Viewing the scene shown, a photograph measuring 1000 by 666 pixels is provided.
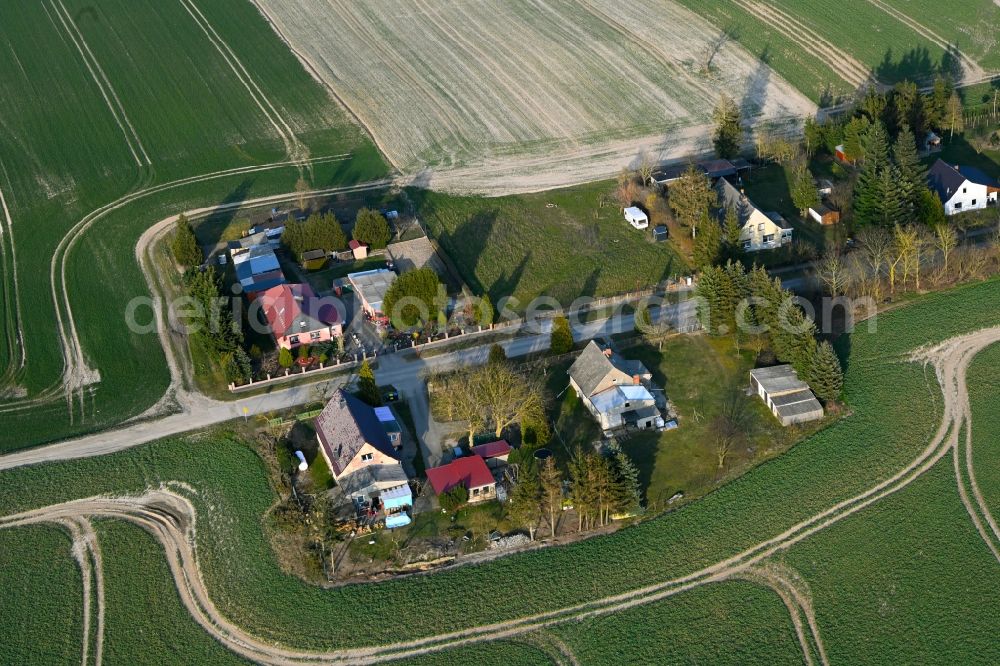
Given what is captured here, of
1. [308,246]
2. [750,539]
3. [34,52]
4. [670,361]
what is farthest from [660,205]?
[34,52]

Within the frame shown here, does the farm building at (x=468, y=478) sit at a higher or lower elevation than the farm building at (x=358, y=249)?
higher

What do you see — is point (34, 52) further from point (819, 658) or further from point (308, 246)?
point (819, 658)

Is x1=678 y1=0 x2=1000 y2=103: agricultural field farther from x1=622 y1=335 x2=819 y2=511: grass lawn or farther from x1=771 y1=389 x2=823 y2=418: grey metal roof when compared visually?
x1=771 y1=389 x2=823 y2=418: grey metal roof

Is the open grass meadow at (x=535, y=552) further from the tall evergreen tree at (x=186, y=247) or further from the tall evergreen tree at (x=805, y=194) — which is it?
the tall evergreen tree at (x=186, y=247)

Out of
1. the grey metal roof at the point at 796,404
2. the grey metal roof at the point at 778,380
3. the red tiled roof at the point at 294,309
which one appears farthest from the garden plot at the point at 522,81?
the grey metal roof at the point at 796,404

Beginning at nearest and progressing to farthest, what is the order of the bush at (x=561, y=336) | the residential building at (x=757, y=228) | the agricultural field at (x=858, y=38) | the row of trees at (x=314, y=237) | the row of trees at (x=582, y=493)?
the row of trees at (x=582, y=493), the bush at (x=561, y=336), the residential building at (x=757, y=228), the row of trees at (x=314, y=237), the agricultural field at (x=858, y=38)

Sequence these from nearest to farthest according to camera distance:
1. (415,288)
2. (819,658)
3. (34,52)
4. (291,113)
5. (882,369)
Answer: (819,658) → (882,369) → (415,288) → (291,113) → (34,52)

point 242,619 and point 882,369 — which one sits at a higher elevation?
point 882,369

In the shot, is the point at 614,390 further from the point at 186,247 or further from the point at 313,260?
the point at 186,247
